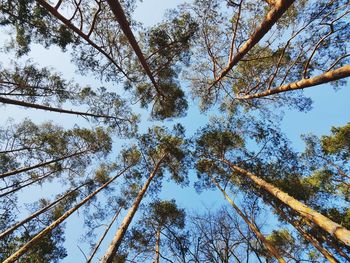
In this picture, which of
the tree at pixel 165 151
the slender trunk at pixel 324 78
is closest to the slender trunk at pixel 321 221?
the slender trunk at pixel 324 78

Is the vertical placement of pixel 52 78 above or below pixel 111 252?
above

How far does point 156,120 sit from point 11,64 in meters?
7.71

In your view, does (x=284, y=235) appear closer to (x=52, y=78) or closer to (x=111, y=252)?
(x=111, y=252)

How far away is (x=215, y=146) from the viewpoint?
14.6m

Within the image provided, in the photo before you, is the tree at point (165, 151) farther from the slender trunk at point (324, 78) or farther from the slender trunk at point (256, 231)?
the slender trunk at point (324, 78)

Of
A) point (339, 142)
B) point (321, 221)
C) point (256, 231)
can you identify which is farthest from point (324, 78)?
point (339, 142)

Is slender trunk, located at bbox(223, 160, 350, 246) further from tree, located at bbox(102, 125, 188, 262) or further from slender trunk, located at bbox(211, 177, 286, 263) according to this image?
tree, located at bbox(102, 125, 188, 262)

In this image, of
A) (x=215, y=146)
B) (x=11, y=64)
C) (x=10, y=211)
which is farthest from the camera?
(x=215, y=146)

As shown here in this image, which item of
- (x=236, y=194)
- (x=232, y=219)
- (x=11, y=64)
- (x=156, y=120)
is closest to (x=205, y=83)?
(x=156, y=120)

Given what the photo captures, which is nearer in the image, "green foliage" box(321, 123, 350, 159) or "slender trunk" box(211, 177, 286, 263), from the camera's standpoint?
"slender trunk" box(211, 177, 286, 263)

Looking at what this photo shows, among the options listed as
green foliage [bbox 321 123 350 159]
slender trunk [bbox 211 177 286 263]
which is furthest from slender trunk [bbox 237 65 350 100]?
green foliage [bbox 321 123 350 159]

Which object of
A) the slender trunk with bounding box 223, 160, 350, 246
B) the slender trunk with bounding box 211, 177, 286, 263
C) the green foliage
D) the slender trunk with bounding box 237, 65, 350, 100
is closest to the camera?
the slender trunk with bounding box 223, 160, 350, 246

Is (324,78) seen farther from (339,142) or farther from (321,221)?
(339,142)

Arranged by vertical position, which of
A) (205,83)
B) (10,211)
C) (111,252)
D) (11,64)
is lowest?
(111,252)
